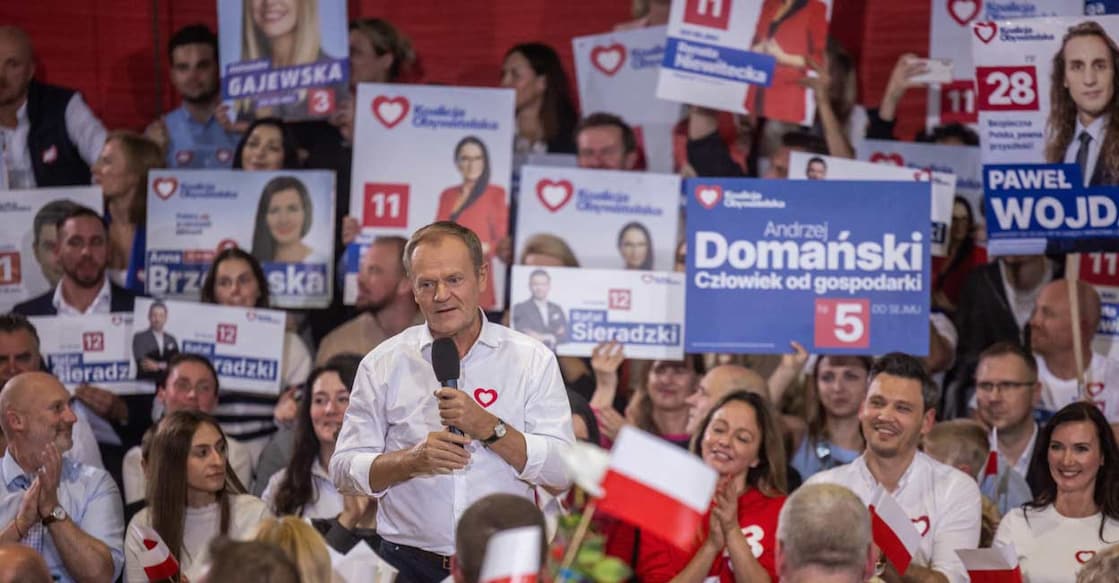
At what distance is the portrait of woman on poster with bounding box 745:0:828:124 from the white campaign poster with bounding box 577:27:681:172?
699mm

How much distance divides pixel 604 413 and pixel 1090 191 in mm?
2076

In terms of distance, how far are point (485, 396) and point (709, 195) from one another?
2.43m

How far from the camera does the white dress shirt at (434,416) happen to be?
3.95m

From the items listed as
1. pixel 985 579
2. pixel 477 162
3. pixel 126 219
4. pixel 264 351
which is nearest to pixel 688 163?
pixel 477 162

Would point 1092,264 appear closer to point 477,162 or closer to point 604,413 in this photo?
point 604,413

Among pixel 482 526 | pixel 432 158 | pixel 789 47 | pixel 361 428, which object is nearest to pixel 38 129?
pixel 432 158

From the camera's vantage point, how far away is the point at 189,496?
5398mm

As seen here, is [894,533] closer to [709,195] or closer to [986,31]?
[709,195]

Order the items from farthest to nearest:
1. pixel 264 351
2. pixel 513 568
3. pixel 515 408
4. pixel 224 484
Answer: pixel 264 351, pixel 224 484, pixel 515 408, pixel 513 568

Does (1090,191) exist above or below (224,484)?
above

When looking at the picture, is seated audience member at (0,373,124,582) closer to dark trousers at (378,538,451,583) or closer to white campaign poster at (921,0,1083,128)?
dark trousers at (378,538,451,583)

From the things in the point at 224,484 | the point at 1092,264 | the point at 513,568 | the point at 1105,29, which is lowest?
the point at 224,484

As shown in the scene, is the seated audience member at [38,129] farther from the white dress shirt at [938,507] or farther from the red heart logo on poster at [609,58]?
the white dress shirt at [938,507]

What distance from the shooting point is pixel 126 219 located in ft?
24.6
